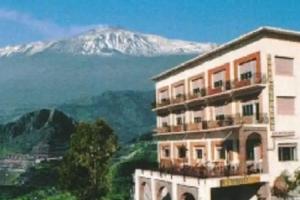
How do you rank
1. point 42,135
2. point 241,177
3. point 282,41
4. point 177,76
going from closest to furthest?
point 241,177, point 282,41, point 177,76, point 42,135

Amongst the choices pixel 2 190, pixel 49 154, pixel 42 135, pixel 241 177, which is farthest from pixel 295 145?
pixel 42 135

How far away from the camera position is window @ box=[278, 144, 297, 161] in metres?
35.6

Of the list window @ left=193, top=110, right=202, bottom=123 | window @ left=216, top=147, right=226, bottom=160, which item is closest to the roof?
window @ left=193, top=110, right=202, bottom=123

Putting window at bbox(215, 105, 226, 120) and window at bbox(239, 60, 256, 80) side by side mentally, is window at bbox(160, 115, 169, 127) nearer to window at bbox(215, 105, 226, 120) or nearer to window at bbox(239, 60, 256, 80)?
window at bbox(215, 105, 226, 120)

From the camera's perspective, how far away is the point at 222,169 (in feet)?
114

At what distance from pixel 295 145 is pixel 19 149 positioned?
101460 mm

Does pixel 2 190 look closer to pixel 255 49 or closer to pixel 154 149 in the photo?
pixel 154 149

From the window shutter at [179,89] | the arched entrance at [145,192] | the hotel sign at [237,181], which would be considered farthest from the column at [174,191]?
the window shutter at [179,89]

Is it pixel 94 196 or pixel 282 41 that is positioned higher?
pixel 282 41

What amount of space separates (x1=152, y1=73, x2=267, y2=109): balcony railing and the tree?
29.7ft

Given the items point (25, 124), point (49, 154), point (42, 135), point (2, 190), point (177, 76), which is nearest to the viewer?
point (177, 76)

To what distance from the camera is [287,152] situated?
1416 inches

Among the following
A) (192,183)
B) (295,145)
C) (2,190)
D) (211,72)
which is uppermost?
(211,72)

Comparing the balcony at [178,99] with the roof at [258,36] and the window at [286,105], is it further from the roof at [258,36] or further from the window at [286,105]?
the window at [286,105]
